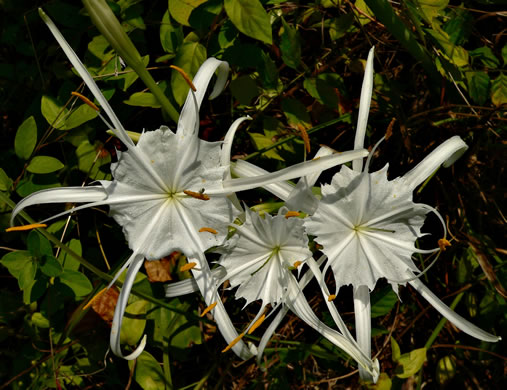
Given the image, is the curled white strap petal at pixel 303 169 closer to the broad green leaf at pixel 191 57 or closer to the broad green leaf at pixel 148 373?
the broad green leaf at pixel 191 57

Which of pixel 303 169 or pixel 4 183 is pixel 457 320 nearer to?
pixel 303 169

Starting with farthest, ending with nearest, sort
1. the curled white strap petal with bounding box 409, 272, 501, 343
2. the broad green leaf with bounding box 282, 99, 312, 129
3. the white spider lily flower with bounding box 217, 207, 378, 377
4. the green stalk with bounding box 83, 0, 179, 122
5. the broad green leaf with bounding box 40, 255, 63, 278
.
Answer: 1. the broad green leaf with bounding box 282, 99, 312, 129
2. the broad green leaf with bounding box 40, 255, 63, 278
3. the curled white strap petal with bounding box 409, 272, 501, 343
4. the white spider lily flower with bounding box 217, 207, 378, 377
5. the green stalk with bounding box 83, 0, 179, 122

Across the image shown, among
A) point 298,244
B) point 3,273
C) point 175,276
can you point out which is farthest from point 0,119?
point 298,244

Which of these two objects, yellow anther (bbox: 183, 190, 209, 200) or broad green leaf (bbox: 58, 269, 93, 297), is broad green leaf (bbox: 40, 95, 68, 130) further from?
yellow anther (bbox: 183, 190, 209, 200)

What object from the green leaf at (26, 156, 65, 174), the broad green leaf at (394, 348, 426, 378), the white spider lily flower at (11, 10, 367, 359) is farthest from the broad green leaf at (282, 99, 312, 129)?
the broad green leaf at (394, 348, 426, 378)

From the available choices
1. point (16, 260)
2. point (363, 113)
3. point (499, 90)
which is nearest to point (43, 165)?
point (16, 260)

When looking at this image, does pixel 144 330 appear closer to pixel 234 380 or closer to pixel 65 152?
pixel 234 380
